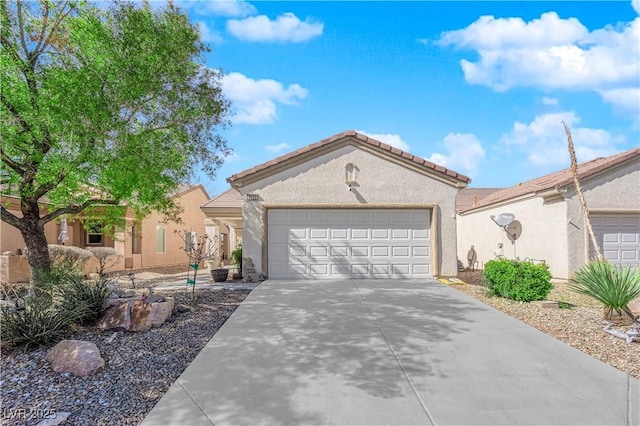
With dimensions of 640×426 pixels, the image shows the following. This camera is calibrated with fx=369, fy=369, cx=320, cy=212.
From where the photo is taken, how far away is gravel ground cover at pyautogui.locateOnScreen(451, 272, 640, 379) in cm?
534

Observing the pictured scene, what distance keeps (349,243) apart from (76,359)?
29.1ft

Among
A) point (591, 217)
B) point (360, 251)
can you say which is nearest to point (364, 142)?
point (360, 251)

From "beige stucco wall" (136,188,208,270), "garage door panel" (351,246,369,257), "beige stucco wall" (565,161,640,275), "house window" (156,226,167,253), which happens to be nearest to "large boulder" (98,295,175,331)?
"garage door panel" (351,246,369,257)

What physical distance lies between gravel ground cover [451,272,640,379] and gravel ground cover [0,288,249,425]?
5974 mm

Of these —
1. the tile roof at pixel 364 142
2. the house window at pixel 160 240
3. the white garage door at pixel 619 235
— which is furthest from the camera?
the house window at pixel 160 240

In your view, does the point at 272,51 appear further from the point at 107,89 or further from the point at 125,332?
the point at 125,332

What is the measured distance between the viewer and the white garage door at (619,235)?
42.0ft

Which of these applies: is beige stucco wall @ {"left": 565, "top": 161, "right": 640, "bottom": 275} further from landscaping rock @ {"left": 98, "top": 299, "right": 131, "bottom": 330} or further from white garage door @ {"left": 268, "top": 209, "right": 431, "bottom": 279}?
landscaping rock @ {"left": 98, "top": 299, "right": 131, "bottom": 330}

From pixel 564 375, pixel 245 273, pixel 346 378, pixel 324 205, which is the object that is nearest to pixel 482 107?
pixel 324 205

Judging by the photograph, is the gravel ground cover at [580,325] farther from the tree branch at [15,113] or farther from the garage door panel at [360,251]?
the tree branch at [15,113]

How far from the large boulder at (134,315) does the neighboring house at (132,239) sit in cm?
660

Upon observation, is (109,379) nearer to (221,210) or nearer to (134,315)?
(134,315)

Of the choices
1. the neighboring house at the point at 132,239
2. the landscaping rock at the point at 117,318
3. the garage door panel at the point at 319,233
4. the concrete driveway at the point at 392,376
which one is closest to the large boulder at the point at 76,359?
the concrete driveway at the point at 392,376

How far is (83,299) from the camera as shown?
6848 mm
